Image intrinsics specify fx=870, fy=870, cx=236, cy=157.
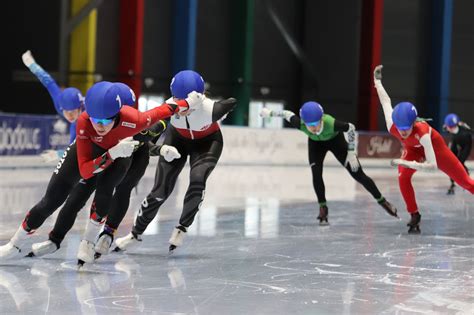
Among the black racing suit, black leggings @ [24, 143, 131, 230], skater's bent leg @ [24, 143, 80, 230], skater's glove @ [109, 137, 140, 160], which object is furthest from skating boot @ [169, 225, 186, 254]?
skater's glove @ [109, 137, 140, 160]

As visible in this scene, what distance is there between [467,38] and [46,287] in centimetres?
2743

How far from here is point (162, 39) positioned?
2561 centimetres

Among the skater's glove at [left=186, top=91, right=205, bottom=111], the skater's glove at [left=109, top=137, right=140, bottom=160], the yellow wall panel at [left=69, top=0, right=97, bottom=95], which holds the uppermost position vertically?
the yellow wall panel at [left=69, top=0, right=97, bottom=95]

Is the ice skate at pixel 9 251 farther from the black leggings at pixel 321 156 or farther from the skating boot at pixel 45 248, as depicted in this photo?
the black leggings at pixel 321 156

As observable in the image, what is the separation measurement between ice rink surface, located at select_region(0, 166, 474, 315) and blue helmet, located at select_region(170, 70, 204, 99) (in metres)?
1.19

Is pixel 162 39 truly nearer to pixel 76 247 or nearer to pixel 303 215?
pixel 303 215

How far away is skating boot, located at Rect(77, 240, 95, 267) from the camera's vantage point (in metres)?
5.54

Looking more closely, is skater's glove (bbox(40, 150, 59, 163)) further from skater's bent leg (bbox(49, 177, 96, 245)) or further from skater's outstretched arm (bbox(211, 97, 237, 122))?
skater's outstretched arm (bbox(211, 97, 237, 122))

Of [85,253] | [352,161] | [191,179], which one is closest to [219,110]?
[191,179]

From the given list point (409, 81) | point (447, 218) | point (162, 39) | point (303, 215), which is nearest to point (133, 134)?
point (303, 215)

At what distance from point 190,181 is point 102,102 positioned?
152cm

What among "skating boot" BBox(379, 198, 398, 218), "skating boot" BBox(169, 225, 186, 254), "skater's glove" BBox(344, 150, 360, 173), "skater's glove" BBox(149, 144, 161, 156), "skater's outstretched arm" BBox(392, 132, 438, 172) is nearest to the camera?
"skater's glove" BBox(149, 144, 161, 156)

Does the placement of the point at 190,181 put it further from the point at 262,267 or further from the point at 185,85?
the point at 262,267

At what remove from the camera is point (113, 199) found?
6.05m
